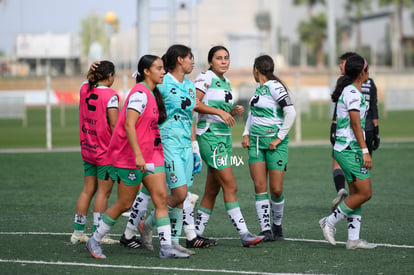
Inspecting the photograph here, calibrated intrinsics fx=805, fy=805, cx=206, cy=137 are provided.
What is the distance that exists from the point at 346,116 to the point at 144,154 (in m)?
2.34

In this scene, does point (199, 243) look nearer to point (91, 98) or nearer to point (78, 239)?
point (78, 239)

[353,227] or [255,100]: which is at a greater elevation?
[255,100]

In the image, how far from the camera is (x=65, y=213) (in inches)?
462

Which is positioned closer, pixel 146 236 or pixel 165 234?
pixel 165 234

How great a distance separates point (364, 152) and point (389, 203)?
3.90 meters

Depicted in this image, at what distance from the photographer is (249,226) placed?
10500mm

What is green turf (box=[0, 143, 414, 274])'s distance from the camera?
7859 millimetres

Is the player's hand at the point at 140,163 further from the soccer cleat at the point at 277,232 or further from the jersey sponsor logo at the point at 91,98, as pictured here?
the soccer cleat at the point at 277,232

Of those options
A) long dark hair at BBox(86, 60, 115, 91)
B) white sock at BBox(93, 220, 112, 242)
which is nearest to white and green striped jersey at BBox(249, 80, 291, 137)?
long dark hair at BBox(86, 60, 115, 91)

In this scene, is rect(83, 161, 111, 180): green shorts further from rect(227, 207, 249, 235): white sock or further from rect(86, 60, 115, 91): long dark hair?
rect(227, 207, 249, 235): white sock

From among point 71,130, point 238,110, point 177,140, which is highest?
point 238,110

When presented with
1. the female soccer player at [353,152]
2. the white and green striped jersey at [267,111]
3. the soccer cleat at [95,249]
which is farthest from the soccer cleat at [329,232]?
the soccer cleat at [95,249]

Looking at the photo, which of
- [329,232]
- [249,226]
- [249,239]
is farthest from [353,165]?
[249,226]

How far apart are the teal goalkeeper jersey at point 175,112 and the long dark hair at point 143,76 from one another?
139mm
